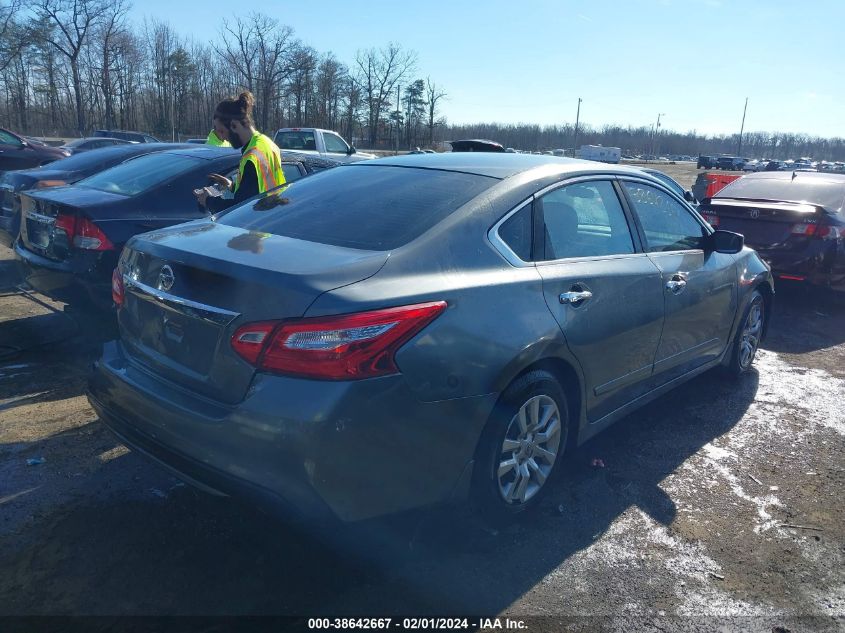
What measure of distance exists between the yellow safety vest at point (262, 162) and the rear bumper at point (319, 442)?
2.44 meters

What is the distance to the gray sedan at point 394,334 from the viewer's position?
7.36 ft

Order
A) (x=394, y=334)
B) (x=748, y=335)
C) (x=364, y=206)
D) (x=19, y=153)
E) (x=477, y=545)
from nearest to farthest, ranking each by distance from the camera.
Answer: (x=394, y=334)
(x=477, y=545)
(x=364, y=206)
(x=748, y=335)
(x=19, y=153)

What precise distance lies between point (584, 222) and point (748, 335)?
2.60 metres

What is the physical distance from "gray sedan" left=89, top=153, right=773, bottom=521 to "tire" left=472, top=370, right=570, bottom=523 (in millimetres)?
11

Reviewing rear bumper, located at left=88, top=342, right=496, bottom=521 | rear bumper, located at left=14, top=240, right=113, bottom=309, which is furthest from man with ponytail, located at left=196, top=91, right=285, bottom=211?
rear bumper, located at left=88, top=342, right=496, bottom=521

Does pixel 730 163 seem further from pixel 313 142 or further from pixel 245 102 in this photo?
pixel 245 102

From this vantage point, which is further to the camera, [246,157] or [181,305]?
[246,157]

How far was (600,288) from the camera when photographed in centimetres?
334

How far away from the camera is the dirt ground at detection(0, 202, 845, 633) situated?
100 inches

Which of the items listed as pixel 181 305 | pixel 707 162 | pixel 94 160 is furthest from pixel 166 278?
pixel 707 162

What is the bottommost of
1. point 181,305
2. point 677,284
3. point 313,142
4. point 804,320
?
point 804,320

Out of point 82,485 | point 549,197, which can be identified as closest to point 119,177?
point 82,485

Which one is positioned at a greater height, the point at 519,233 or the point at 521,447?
the point at 519,233

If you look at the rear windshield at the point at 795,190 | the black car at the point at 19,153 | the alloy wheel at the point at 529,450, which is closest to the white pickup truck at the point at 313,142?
the black car at the point at 19,153
